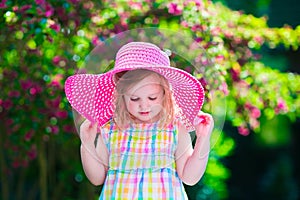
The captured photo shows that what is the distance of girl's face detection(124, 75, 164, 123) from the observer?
7.93 feet

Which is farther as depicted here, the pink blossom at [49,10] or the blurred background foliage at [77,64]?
the blurred background foliage at [77,64]

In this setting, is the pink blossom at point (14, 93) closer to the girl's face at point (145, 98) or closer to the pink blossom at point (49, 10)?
the pink blossom at point (49, 10)

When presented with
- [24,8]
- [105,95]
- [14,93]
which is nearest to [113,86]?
[105,95]

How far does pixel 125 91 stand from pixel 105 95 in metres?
0.13

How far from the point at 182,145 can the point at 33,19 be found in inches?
37.6

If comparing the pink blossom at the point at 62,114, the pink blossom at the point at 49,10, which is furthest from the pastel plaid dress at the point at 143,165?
the pink blossom at the point at 62,114

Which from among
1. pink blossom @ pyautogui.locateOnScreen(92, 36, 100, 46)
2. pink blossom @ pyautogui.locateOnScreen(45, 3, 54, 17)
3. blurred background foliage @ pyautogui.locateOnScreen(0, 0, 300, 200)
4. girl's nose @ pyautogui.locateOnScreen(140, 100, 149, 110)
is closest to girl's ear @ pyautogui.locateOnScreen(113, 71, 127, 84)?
girl's nose @ pyautogui.locateOnScreen(140, 100, 149, 110)

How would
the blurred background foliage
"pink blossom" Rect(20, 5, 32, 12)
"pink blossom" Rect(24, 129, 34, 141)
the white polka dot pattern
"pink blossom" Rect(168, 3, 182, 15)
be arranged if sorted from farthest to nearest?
"pink blossom" Rect(24, 129, 34, 141)
"pink blossom" Rect(168, 3, 182, 15)
the blurred background foliage
"pink blossom" Rect(20, 5, 32, 12)
the white polka dot pattern

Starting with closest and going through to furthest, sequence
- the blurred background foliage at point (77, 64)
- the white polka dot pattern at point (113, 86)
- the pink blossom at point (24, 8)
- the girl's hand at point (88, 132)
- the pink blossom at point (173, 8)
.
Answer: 1. the white polka dot pattern at point (113, 86)
2. the girl's hand at point (88, 132)
3. the pink blossom at point (24, 8)
4. the blurred background foliage at point (77, 64)
5. the pink blossom at point (173, 8)

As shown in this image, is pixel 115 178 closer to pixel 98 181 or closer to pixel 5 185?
pixel 98 181

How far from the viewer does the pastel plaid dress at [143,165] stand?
2.49 metres

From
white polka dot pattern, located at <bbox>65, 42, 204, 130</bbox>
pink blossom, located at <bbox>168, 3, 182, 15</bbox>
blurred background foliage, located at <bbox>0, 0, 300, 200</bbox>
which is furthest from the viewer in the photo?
pink blossom, located at <bbox>168, 3, 182, 15</bbox>

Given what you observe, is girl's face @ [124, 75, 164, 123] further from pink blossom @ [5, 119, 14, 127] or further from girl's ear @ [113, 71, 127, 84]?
pink blossom @ [5, 119, 14, 127]

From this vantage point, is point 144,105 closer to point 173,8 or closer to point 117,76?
point 117,76
